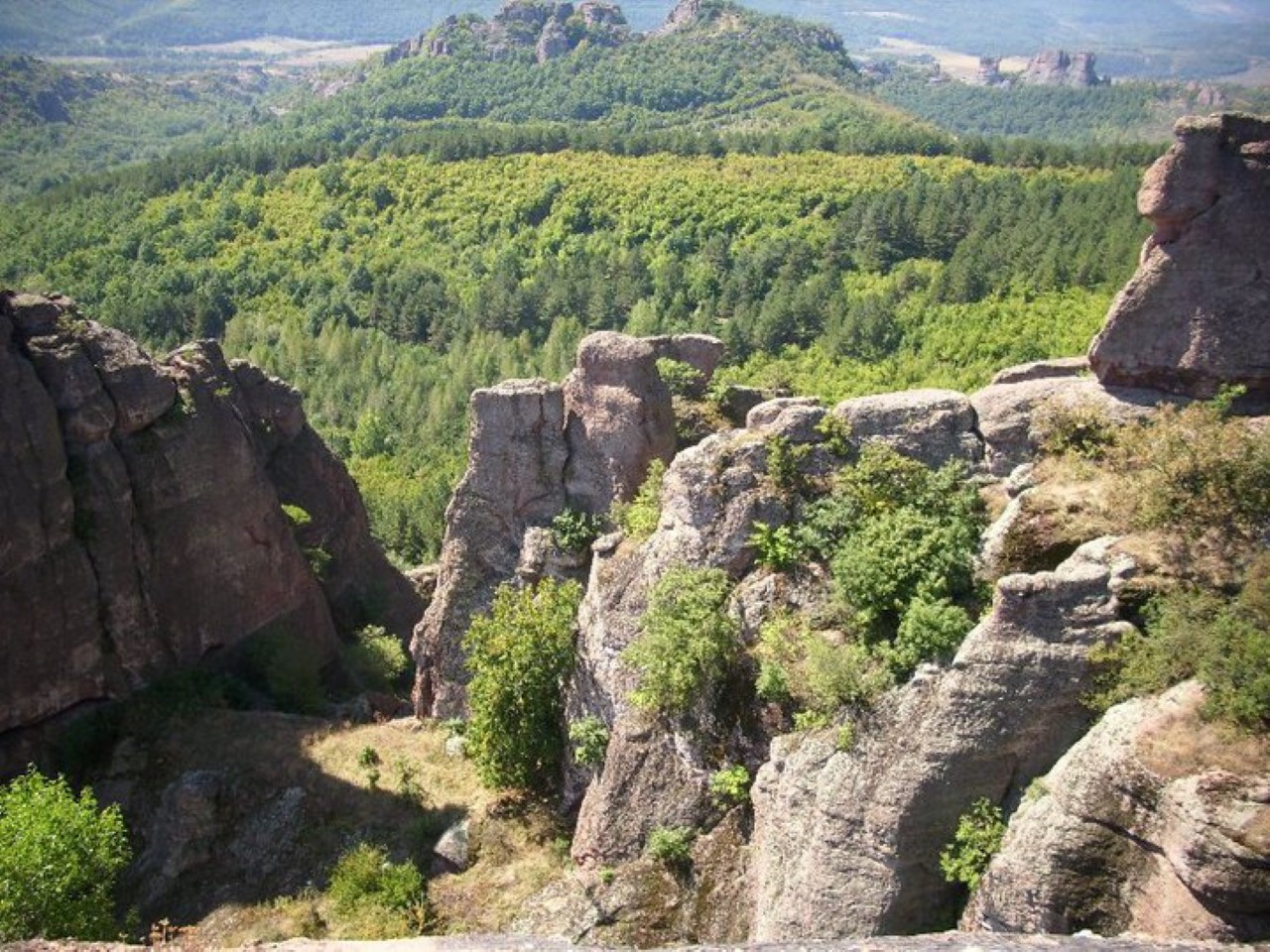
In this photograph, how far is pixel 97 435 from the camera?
34312 mm

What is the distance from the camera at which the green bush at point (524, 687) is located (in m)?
28.5

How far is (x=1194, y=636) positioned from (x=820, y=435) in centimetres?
986

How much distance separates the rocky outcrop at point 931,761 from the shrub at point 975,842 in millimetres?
231

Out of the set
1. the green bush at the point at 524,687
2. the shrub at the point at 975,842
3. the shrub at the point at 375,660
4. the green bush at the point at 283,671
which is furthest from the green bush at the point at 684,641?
the shrub at the point at 375,660

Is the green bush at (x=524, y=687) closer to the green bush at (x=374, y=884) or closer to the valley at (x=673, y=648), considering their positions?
the valley at (x=673, y=648)

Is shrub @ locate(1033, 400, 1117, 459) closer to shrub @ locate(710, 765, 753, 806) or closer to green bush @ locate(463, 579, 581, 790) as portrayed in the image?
shrub @ locate(710, 765, 753, 806)

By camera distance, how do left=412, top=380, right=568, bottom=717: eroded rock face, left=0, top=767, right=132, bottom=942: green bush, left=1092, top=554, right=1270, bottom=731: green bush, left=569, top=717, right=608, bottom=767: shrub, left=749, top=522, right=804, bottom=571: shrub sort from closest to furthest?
left=1092, top=554, right=1270, bottom=731: green bush < left=0, top=767, right=132, bottom=942: green bush < left=749, top=522, right=804, bottom=571: shrub < left=569, top=717, right=608, bottom=767: shrub < left=412, top=380, right=568, bottom=717: eroded rock face

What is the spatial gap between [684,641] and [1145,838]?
9.99 metres

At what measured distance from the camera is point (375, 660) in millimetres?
44281

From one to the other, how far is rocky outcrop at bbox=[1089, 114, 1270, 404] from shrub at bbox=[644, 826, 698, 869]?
14.9 meters

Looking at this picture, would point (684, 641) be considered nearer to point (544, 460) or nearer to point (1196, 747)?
point (1196, 747)

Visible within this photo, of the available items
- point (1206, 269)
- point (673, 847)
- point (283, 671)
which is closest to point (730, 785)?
point (673, 847)

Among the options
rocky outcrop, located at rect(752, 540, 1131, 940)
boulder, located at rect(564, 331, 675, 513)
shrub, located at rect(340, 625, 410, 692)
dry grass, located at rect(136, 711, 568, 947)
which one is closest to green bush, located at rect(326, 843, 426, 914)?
dry grass, located at rect(136, 711, 568, 947)

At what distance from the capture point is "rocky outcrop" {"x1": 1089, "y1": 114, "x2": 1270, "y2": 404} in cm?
2128
